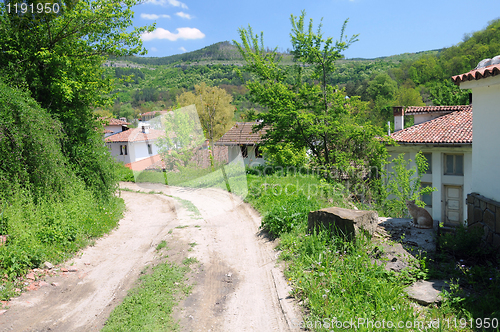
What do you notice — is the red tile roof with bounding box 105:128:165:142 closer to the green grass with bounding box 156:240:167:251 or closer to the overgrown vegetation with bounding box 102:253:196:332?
the green grass with bounding box 156:240:167:251

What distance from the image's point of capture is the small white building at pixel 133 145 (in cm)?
3291

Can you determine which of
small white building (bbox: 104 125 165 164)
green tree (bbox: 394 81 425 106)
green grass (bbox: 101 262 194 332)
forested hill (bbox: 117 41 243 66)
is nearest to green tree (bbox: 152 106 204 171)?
small white building (bbox: 104 125 165 164)

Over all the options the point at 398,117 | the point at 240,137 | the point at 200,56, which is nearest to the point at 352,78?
the point at 200,56

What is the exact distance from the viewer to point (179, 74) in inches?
3428

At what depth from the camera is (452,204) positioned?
18.1 metres

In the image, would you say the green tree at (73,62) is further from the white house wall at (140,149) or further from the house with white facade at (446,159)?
the white house wall at (140,149)

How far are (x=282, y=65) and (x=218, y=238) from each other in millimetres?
9953

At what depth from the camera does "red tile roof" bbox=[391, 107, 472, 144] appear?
16.9 meters

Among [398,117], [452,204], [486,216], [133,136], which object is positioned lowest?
[452,204]

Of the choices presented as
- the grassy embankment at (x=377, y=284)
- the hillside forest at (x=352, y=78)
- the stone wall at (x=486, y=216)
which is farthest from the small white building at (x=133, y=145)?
the stone wall at (x=486, y=216)

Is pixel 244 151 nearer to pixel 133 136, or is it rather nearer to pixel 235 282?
pixel 133 136

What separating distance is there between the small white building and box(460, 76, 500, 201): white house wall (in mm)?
29624

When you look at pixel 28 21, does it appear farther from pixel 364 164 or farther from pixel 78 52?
pixel 364 164

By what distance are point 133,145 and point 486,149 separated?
3216cm
